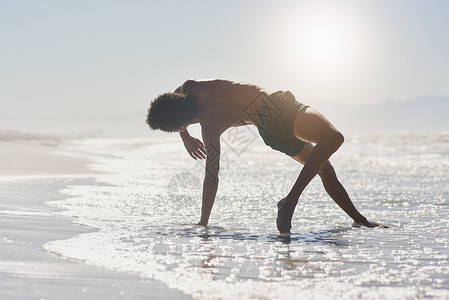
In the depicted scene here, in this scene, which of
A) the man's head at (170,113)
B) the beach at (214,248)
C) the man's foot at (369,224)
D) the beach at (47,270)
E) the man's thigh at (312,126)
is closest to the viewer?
the beach at (47,270)

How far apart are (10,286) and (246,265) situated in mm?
1263

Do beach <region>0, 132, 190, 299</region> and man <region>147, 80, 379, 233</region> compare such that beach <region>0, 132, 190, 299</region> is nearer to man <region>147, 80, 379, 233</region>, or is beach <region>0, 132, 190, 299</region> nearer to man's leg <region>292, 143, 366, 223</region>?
man <region>147, 80, 379, 233</region>

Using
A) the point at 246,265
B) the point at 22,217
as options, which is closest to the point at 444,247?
the point at 246,265

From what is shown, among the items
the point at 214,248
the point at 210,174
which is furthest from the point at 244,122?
the point at 214,248

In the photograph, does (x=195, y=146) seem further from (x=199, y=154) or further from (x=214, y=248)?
(x=214, y=248)

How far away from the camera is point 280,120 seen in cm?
501

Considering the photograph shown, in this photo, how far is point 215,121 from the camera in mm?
5121

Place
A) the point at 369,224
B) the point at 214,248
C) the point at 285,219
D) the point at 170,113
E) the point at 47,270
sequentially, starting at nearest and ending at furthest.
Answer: the point at 47,270, the point at 214,248, the point at 285,219, the point at 170,113, the point at 369,224

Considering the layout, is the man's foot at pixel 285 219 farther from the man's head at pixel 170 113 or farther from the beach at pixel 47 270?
the beach at pixel 47 270

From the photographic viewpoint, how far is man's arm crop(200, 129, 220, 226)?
4.96 meters

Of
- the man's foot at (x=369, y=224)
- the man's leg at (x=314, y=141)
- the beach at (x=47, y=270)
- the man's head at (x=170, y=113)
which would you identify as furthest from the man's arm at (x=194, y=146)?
the man's foot at (x=369, y=224)

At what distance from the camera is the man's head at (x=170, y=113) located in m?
4.98

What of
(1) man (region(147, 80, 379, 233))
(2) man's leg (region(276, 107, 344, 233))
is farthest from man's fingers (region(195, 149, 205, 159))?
(2) man's leg (region(276, 107, 344, 233))

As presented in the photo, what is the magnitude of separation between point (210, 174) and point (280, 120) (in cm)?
74
